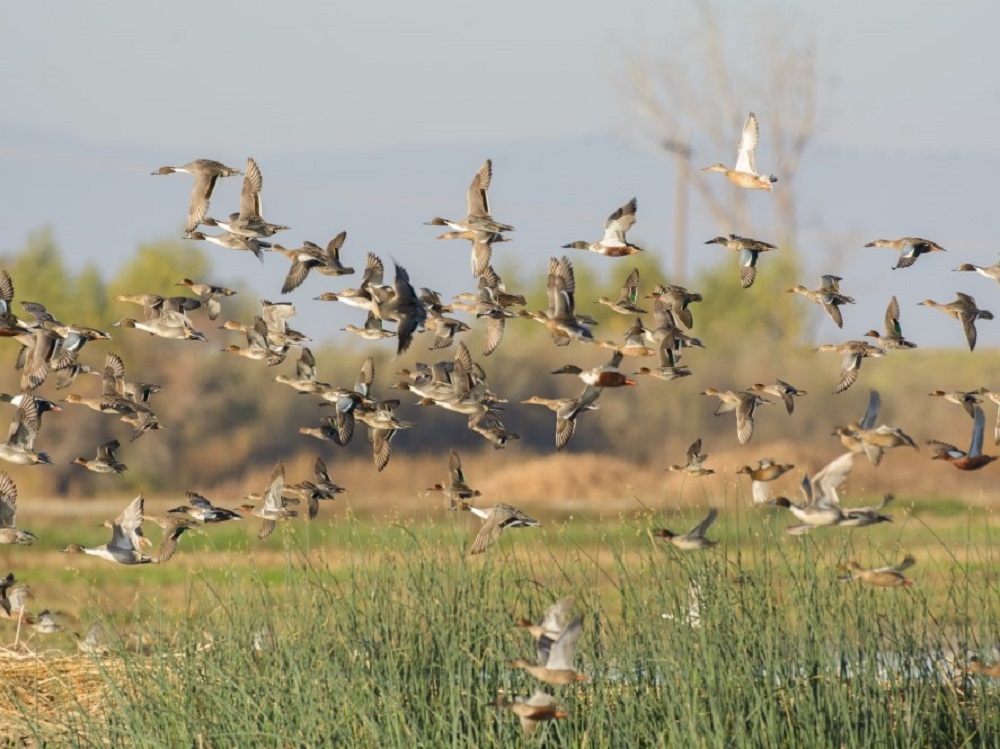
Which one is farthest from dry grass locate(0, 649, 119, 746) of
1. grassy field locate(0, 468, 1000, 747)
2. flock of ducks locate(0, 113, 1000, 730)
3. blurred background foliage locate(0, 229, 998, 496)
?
blurred background foliage locate(0, 229, 998, 496)

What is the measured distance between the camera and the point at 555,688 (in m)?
→ 8.90

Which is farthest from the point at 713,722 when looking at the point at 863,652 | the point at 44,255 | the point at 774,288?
the point at 44,255

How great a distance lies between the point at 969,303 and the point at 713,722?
3.92m

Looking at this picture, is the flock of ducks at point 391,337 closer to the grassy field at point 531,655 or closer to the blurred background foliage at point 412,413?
the grassy field at point 531,655

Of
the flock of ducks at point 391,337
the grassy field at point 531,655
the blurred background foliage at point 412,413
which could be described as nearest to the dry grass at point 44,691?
the grassy field at point 531,655

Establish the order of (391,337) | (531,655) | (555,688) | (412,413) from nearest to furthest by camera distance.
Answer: (555,688)
(531,655)
(391,337)
(412,413)

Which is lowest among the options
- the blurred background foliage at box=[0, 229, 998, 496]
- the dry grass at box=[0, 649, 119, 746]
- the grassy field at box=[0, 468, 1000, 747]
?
the blurred background foliage at box=[0, 229, 998, 496]

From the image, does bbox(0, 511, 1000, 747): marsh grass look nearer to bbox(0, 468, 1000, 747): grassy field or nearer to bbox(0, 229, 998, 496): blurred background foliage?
bbox(0, 468, 1000, 747): grassy field

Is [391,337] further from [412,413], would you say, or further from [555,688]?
[412,413]

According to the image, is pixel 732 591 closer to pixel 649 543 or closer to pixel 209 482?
pixel 649 543

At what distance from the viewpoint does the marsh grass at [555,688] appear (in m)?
8.62

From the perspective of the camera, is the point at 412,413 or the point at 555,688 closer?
the point at 555,688

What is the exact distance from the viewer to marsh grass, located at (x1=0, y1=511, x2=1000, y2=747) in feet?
28.3

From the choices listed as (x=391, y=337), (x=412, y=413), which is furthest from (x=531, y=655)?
(x=412, y=413)
